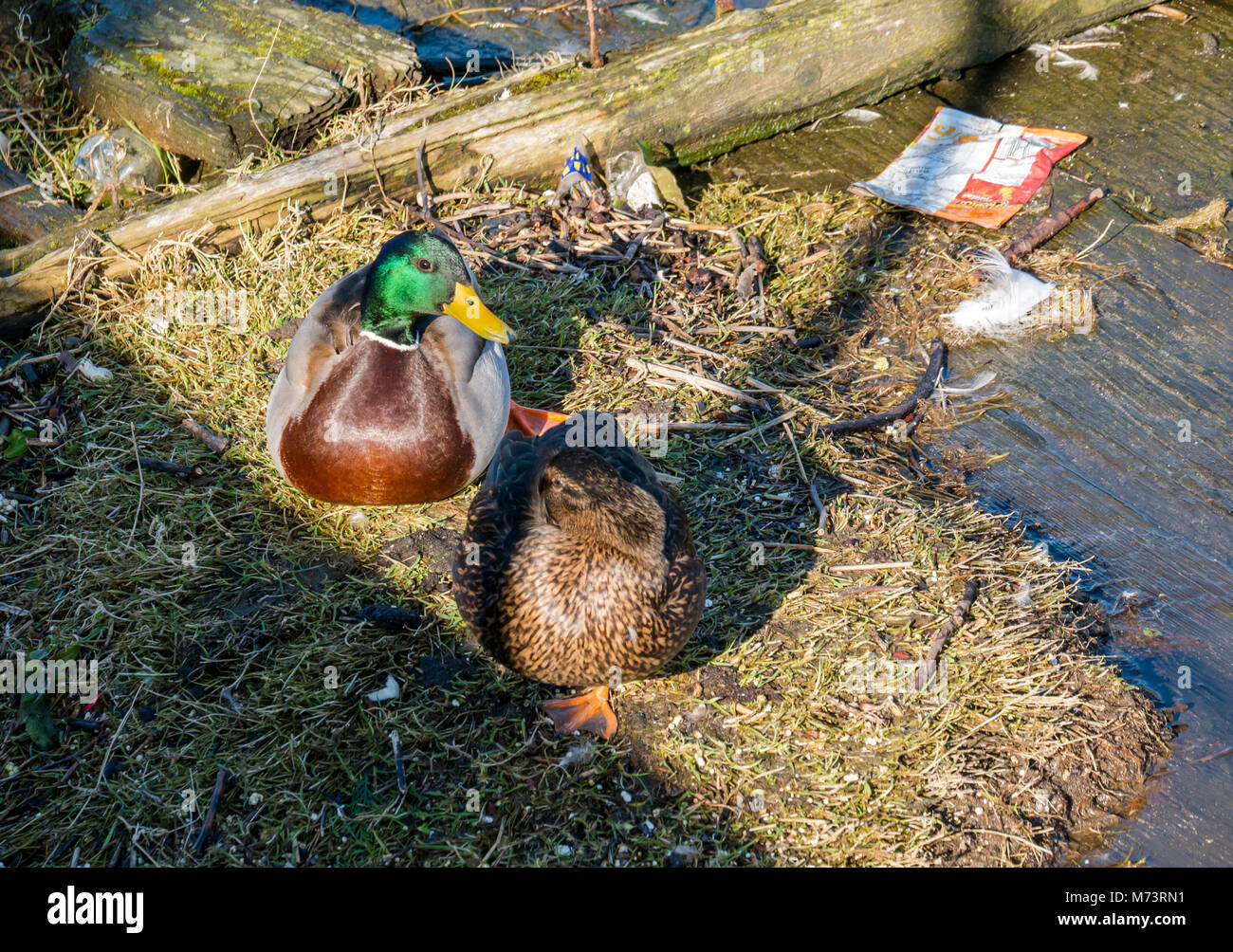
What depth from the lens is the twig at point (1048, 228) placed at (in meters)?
4.24

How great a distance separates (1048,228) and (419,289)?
9.27 ft

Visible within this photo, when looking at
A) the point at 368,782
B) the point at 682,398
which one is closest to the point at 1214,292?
the point at 682,398

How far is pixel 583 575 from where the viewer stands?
2.50m

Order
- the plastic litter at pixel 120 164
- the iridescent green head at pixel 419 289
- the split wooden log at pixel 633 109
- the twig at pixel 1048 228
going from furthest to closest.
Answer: the plastic litter at pixel 120 164 < the twig at pixel 1048 228 < the split wooden log at pixel 633 109 < the iridescent green head at pixel 419 289

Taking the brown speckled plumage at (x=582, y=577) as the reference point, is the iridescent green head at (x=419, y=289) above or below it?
above

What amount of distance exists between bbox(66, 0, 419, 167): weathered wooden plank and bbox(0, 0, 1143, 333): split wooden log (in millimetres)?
422

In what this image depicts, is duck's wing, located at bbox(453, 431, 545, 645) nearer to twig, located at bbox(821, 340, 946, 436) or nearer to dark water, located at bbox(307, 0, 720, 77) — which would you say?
twig, located at bbox(821, 340, 946, 436)

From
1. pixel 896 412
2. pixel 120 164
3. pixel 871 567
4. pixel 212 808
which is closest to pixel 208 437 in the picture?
pixel 212 808

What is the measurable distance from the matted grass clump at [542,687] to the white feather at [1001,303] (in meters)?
0.11

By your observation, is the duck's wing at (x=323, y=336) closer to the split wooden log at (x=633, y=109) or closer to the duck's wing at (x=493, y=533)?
the duck's wing at (x=493, y=533)

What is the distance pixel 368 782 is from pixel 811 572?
1.45m

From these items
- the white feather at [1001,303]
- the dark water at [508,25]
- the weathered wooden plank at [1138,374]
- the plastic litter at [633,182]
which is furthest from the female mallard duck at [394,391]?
the dark water at [508,25]

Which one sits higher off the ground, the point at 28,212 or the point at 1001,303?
the point at 1001,303

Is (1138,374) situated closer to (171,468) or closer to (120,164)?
(171,468)
